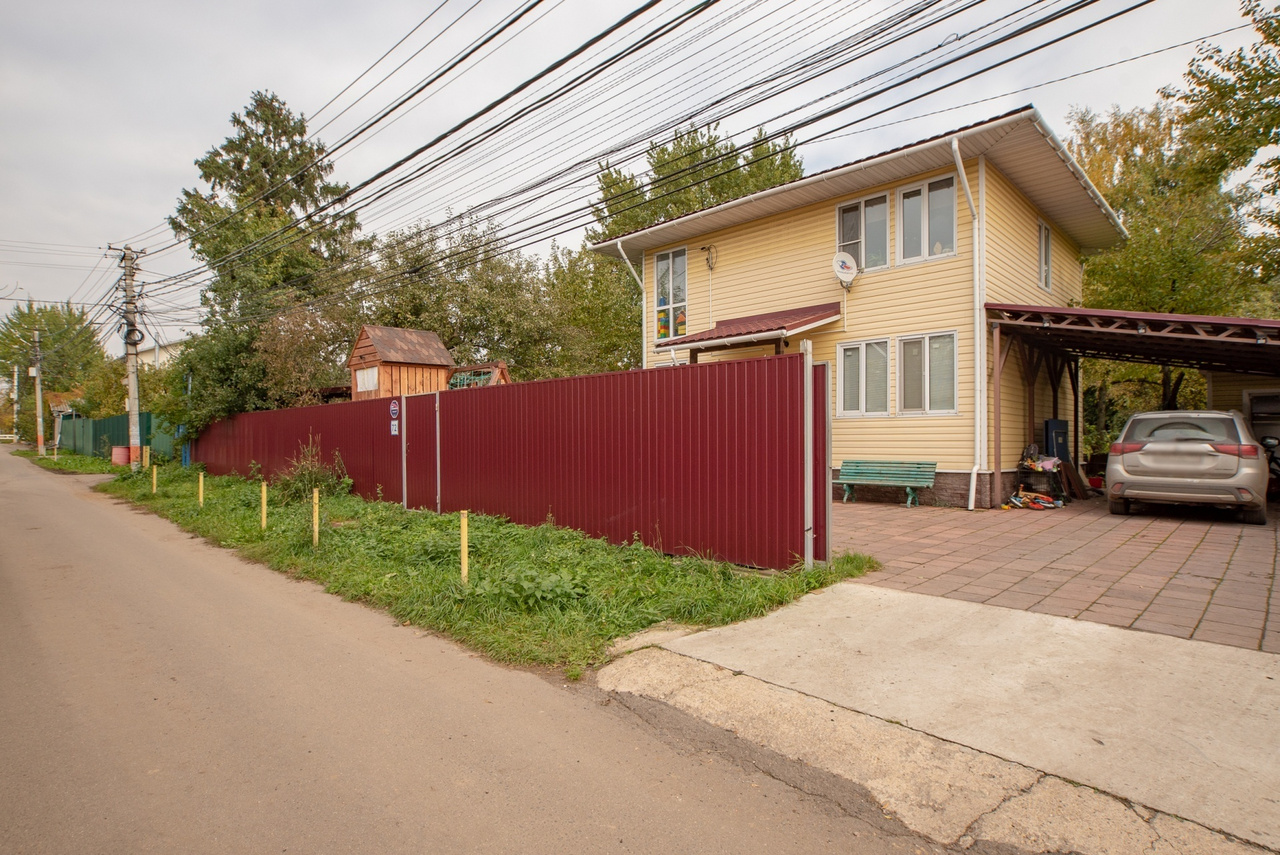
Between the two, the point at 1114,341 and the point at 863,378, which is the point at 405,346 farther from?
the point at 1114,341

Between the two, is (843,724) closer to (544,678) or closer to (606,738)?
(606,738)

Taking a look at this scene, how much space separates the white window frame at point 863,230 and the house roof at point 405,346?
10570mm

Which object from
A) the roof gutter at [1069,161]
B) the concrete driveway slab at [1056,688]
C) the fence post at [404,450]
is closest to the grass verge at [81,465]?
the fence post at [404,450]

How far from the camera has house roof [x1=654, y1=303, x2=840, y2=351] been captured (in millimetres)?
12203

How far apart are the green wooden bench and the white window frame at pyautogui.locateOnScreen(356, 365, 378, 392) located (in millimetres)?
11261

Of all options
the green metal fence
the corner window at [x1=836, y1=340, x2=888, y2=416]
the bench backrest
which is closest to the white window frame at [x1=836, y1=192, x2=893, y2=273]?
the corner window at [x1=836, y1=340, x2=888, y2=416]

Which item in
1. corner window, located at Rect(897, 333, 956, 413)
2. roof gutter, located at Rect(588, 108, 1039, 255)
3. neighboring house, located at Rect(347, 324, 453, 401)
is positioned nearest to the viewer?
roof gutter, located at Rect(588, 108, 1039, 255)

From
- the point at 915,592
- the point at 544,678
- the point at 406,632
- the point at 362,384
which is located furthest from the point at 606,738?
the point at 362,384

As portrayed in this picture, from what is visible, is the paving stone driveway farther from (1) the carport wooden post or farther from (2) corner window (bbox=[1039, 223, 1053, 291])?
(2) corner window (bbox=[1039, 223, 1053, 291])

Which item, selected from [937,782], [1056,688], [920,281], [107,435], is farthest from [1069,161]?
[107,435]

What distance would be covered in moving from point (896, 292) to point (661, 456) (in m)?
7.14

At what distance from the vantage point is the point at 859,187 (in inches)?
498

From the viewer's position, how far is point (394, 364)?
1678 centimetres

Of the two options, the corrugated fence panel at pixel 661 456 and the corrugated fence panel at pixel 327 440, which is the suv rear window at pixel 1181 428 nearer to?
the corrugated fence panel at pixel 661 456
